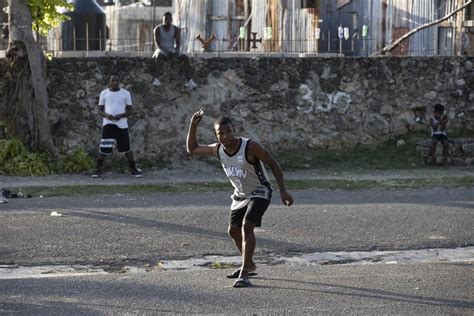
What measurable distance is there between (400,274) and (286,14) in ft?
49.6

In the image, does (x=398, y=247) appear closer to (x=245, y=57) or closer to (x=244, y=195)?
(x=244, y=195)

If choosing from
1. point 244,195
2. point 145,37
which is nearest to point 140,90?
point 244,195

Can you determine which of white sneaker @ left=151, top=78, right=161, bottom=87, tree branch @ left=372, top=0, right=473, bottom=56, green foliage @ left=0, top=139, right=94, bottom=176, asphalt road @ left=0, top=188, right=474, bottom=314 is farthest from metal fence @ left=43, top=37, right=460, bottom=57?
asphalt road @ left=0, top=188, right=474, bottom=314

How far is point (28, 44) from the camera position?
1600 centimetres

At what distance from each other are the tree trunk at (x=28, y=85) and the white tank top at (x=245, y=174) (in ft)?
26.3

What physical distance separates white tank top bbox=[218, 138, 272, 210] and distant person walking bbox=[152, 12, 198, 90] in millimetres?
8720

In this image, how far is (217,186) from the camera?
1467cm

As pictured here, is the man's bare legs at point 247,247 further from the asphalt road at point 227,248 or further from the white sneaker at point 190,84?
the white sneaker at point 190,84

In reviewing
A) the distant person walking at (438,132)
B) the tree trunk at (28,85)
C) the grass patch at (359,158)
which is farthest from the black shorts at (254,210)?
the distant person walking at (438,132)

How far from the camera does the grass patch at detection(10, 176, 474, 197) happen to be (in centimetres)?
1377

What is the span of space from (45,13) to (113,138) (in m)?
2.62

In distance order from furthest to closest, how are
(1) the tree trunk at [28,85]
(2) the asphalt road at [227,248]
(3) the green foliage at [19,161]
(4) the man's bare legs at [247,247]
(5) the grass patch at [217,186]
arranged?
(1) the tree trunk at [28,85] < (3) the green foliage at [19,161] < (5) the grass patch at [217,186] < (4) the man's bare legs at [247,247] < (2) the asphalt road at [227,248]

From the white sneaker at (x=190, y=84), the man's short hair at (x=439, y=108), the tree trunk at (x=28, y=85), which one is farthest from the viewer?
the man's short hair at (x=439, y=108)

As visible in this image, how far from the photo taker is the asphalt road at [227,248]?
7.65 m
